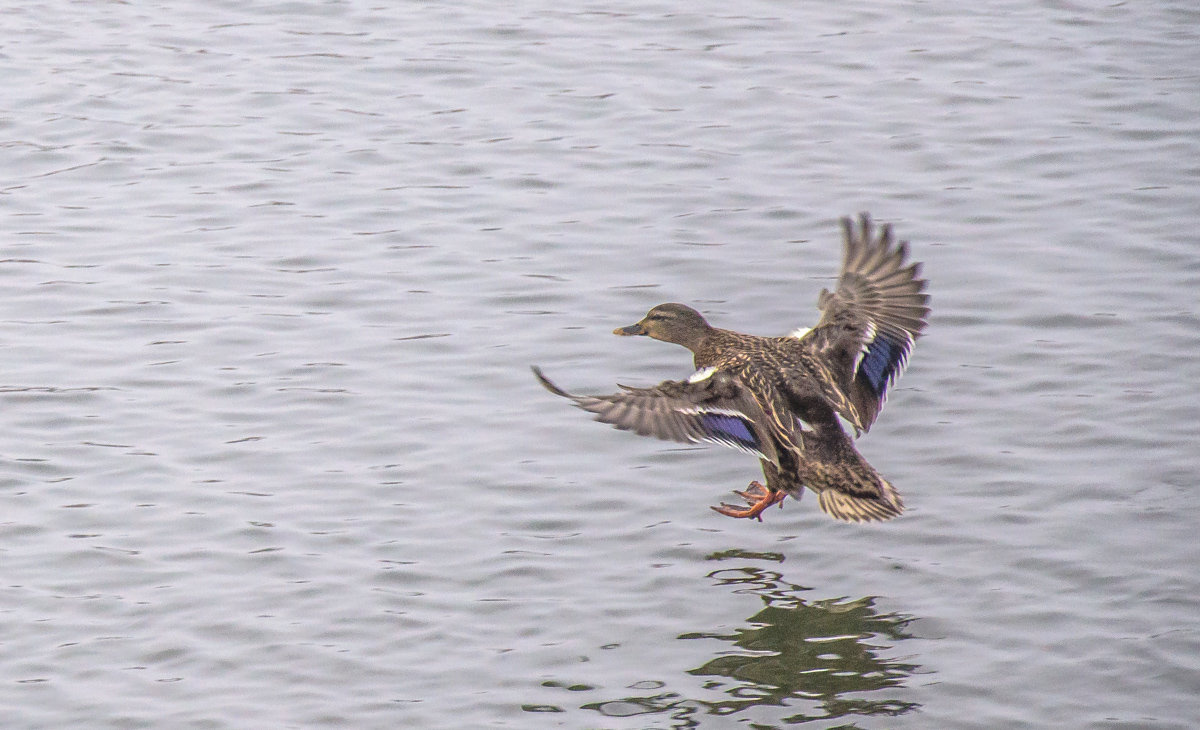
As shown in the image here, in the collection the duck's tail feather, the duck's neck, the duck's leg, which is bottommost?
the duck's leg

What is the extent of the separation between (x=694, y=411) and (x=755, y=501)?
0.89 metres

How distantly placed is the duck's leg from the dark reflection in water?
48 cm

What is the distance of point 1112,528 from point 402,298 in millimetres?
4344

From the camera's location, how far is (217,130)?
12.3m

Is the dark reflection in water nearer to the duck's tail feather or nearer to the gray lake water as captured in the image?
the gray lake water

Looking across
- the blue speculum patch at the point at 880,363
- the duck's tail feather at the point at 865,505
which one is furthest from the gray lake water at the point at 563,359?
the blue speculum patch at the point at 880,363

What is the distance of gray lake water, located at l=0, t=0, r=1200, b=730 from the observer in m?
6.46

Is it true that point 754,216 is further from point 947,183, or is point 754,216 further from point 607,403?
point 607,403

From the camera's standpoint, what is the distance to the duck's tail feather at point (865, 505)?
6.92m

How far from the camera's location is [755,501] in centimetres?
767

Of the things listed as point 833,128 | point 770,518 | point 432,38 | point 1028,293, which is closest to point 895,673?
point 770,518

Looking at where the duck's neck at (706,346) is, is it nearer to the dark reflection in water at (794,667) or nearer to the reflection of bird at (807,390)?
the reflection of bird at (807,390)

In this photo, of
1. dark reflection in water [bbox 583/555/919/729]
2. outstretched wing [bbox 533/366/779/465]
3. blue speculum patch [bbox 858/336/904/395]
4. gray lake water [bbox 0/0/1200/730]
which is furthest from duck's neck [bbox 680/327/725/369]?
dark reflection in water [bbox 583/555/919/729]

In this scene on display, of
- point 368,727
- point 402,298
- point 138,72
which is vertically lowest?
point 368,727
